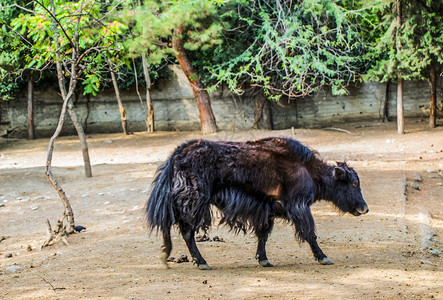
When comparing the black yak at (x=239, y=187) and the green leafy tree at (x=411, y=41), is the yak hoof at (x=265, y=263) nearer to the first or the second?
→ the black yak at (x=239, y=187)

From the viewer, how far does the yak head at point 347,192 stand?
5.53 meters

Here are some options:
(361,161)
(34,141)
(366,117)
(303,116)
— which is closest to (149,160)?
(361,161)

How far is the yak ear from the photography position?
5.46 m

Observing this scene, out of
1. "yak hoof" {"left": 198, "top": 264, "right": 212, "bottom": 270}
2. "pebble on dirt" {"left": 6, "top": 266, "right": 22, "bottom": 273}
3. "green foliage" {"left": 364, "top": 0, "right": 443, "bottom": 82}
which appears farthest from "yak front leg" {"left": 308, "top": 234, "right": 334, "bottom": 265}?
"green foliage" {"left": 364, "top": 0, "right": 443, "bottom": 82}

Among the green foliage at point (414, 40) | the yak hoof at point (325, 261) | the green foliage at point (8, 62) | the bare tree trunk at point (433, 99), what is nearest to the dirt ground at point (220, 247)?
the yak hoof at point (325, 261)

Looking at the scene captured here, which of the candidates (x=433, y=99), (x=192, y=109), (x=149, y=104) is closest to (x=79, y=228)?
(x=149, y=104)

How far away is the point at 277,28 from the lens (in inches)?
658

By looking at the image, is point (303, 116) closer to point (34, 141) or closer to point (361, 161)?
point (361, 161)

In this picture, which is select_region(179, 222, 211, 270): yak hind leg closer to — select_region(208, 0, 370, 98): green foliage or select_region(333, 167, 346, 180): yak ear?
select_region(333, 167, 346, 180): yak ear

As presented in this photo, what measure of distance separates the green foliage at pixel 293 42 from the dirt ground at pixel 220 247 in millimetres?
3475

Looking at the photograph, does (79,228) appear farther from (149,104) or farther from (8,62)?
(8,62)

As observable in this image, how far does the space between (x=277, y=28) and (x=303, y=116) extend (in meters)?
4.64

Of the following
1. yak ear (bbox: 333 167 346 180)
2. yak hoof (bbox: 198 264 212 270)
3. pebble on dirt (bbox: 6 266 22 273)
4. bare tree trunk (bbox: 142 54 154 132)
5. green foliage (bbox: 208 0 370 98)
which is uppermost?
green foliage (bbox: 208 0 370 98)

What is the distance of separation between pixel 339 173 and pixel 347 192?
24cm
